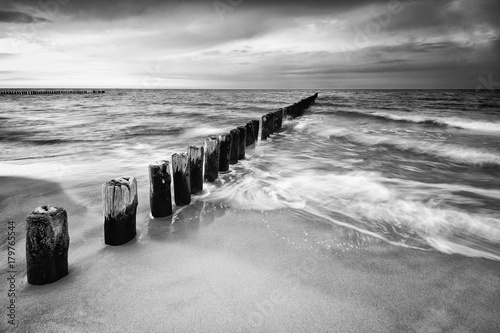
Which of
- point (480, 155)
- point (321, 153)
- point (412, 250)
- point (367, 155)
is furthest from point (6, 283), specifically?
point (480, 155)

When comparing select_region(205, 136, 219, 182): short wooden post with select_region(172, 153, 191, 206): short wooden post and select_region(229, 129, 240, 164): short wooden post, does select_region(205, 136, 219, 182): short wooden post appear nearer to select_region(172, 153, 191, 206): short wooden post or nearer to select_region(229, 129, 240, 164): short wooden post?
select_region(172, 153, 191, 206): short wooden post

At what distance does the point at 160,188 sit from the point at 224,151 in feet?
7.58

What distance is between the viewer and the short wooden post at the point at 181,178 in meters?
3.59

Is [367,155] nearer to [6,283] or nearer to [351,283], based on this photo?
[351,283]

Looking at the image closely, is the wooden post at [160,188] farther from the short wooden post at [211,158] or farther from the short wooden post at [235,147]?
the short wooden post at [235,147]

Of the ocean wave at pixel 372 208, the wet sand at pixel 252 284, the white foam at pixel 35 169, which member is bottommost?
the wet sand at pixel 252 284

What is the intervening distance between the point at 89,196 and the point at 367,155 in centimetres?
736

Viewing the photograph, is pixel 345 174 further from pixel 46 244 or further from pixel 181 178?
pixel 46 244

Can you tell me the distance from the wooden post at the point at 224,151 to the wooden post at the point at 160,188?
6.74 feet

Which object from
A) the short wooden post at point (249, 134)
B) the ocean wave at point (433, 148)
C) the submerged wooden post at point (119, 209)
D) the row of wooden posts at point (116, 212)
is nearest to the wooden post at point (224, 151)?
the row of wooden posts at point (116, 212)

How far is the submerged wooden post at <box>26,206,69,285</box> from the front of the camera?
2016 mm

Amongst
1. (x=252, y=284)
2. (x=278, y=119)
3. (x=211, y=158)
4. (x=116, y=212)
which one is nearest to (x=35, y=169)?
(x=211, y=158)

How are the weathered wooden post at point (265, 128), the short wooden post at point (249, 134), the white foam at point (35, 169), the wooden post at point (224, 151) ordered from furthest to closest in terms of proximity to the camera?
the weathered wooden post at point (265, 128) < the short wooden post at point (249, 134) < the white foam at point (35, 169) < the wooden post at point (224, 151)

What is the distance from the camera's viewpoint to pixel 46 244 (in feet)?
6.84
